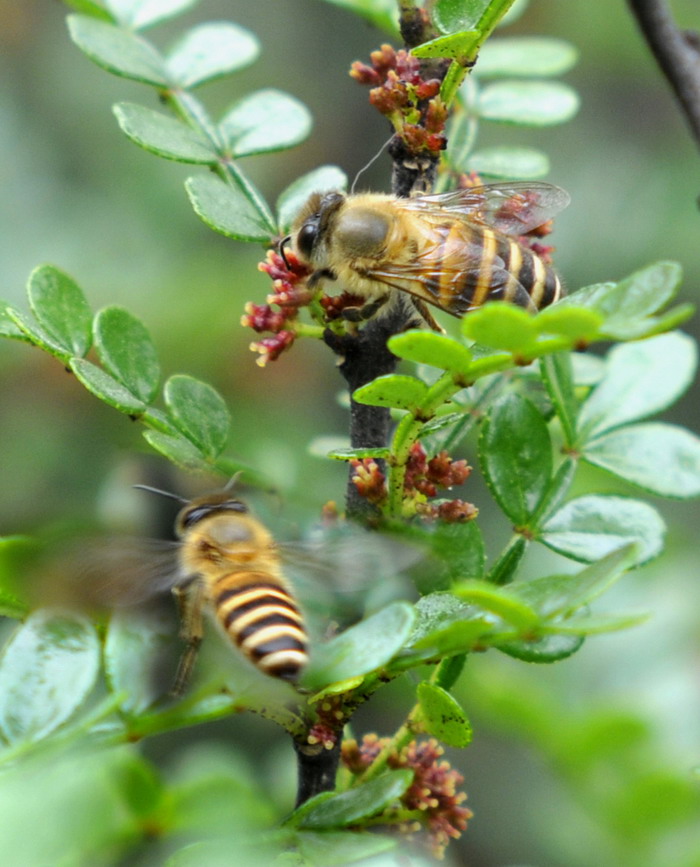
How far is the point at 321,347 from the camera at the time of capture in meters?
3.77

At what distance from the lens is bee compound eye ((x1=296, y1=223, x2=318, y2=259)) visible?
5.05 ft

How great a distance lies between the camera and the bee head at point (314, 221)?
154cm

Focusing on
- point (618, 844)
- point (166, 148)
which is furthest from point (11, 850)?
point (618, 844)

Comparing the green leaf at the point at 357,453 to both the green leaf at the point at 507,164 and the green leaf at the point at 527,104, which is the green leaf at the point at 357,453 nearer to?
the green leaf at the point at 507,164

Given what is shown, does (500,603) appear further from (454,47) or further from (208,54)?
(208,54)

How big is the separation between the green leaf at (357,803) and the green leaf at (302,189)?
730mm

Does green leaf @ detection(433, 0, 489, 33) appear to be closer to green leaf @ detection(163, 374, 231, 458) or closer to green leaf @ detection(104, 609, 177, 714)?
green leaf @ detection(163, 374, 231, 458)

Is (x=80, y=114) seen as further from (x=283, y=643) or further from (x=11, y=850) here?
(x=11, y=850)

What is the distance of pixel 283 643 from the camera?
113cm

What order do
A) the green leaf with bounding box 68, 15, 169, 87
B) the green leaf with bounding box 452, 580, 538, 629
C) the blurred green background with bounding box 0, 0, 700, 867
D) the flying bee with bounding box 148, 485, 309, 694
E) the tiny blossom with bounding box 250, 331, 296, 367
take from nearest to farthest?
the green leaf with bounding box 452, 580, 538, 629 → the flying bee with bounding box 148, 485, 309, 694 → the tiny blossom with bounding box 250, 331, 296, 367 → the green leaf with bounding box 68, 15, 169, 87 → the blurred green background with bounding box 0, 0, 700, 867

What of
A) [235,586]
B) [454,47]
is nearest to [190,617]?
[235,586]

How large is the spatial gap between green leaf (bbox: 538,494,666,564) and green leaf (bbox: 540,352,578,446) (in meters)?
0.09

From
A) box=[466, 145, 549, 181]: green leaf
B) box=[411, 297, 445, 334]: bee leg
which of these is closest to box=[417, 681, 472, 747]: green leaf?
box=[411, 297, 445, 334]: bee leg

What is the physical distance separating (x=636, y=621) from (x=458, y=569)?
35 cm
